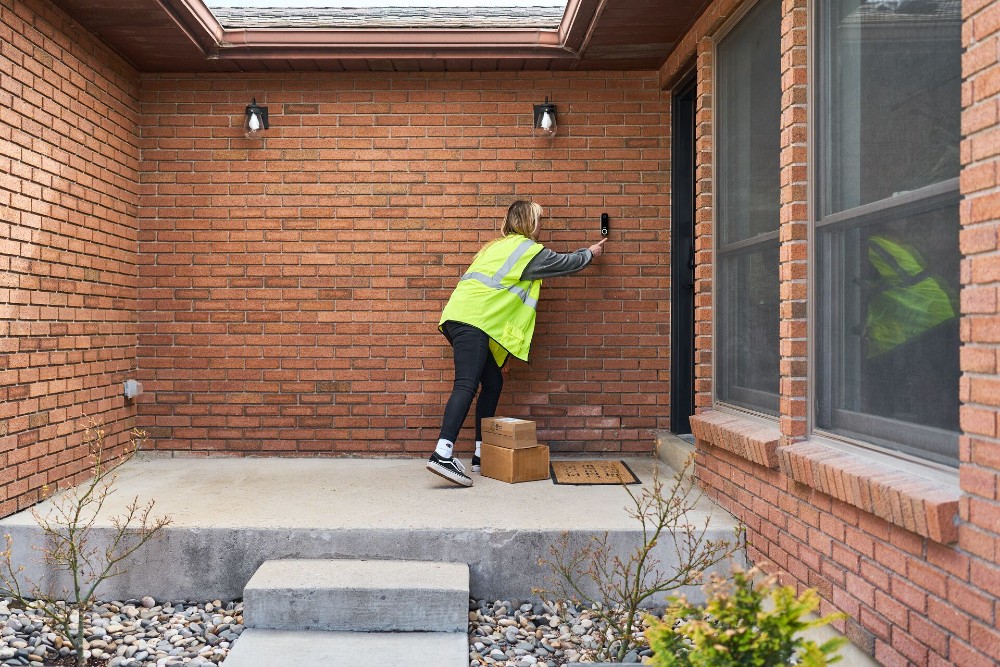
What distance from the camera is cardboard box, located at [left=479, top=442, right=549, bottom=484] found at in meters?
4.71

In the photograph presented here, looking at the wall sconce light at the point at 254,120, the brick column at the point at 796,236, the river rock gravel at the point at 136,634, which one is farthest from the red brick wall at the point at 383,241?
the brick column at the point at 796,236

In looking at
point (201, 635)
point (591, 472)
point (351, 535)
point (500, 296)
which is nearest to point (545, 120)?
point (500, 296)

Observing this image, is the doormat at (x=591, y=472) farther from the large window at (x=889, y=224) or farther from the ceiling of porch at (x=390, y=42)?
the ceiling of porch at (x=390, y=42)

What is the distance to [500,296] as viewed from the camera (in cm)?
483

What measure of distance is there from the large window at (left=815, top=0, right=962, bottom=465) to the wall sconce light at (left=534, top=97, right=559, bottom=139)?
234cm

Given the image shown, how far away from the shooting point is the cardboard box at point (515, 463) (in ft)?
15.5

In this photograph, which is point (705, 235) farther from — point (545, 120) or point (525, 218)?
point (545, 120)

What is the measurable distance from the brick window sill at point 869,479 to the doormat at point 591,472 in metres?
1.12

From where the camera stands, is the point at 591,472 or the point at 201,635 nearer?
the point at 201,635

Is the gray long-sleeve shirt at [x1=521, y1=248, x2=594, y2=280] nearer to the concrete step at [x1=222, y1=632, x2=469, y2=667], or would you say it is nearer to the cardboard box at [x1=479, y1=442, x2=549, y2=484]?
the cardboard box at [x1=479, y1=442, x2=549, y2=484]

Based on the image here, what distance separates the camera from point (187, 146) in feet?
Answer: 18.5

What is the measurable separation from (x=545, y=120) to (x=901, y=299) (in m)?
3.21

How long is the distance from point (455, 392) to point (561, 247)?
152cm

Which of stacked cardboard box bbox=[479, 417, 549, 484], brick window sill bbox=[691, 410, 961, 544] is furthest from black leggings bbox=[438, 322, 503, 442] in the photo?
brick window sill bbox=[691, 410, 961, 544]
